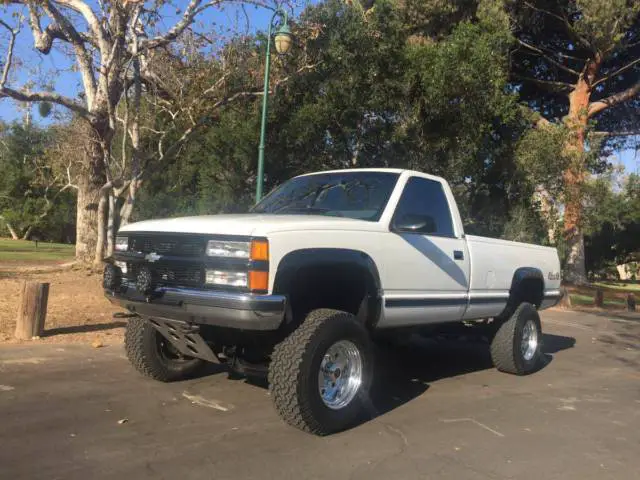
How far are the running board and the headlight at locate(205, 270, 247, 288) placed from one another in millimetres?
408

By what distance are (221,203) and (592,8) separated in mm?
13253

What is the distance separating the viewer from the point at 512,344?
7.06m

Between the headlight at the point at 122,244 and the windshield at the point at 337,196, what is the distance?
1.45 meters

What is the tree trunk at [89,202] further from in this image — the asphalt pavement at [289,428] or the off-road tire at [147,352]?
the off-road tire at [147,352]

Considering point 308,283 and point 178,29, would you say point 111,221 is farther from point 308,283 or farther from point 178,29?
point 308,283

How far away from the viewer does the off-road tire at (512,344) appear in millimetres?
7078

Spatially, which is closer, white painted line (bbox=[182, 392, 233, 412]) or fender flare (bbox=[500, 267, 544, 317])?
white painted line (bbox=[182, 392, 233, 412])

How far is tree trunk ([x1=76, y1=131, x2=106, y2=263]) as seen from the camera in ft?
48.2

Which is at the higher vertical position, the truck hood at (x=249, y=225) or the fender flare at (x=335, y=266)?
the truck hood at (x=249, y=225)

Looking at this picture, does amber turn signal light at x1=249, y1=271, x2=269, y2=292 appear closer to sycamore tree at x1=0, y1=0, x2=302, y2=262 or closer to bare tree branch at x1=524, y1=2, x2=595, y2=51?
sycamore tree at x1=0, y1=0, x2=302, y2=262

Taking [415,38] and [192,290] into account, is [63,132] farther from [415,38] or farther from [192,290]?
[192,290]

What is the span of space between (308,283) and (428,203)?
1.85 meters

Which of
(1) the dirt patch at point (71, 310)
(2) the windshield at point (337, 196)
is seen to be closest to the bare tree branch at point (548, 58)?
(1) the dirt patch at point (71, 310)

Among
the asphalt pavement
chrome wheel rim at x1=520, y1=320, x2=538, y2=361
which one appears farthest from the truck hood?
chrome wheel rim at x1=520, y1=320, x2=538, y2=361
